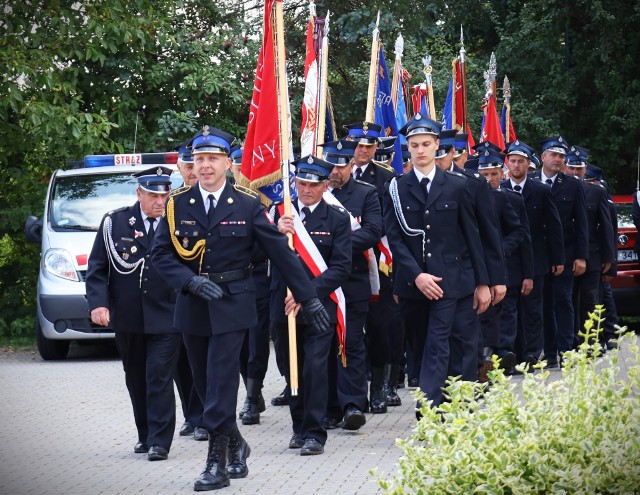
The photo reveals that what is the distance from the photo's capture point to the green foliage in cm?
481

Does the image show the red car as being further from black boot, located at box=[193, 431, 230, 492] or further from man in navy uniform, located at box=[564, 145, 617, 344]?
black boot, located at box=[193, 431, 230, 492]

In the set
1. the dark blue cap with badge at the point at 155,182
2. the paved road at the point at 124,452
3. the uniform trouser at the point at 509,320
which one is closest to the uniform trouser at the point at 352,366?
the paved road at the point at 124,452

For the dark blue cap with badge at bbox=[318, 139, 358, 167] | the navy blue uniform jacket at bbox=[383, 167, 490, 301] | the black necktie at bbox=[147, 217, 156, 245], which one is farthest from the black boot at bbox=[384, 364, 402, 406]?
the black necktie at bbox=[147, 217, 156, 245]

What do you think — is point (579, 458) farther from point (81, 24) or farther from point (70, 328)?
point (81, 24)

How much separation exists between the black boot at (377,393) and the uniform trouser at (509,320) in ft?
7.25

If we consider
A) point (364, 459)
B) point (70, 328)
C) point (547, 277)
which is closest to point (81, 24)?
point (70, 328)

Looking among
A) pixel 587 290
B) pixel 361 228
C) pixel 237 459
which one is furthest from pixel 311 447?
pixel 587 290

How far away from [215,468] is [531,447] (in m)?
3.42

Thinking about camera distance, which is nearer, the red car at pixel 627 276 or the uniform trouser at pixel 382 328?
the uniform trouser at pixel 382 328

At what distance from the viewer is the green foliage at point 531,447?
481 cm

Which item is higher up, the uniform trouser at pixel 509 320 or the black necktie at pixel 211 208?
the black necktie at pixel 211 208

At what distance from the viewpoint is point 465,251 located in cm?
959

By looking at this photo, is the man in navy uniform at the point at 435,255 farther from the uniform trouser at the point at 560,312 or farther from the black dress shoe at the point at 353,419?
the uniform trouser at the point at 560,312

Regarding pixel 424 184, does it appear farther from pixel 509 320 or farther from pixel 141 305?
pixel 509 320
